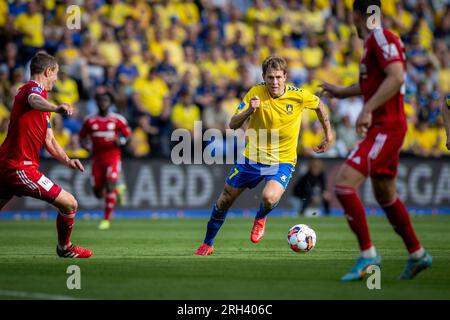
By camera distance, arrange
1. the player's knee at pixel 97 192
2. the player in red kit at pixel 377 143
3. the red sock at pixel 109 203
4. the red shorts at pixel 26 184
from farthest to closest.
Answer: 1. the player's knee at pixel 97 192
2. the red sock at pixel 109 203
3. the red shorts at pixel 26 184
4. the player in red kit at pixel 377 143

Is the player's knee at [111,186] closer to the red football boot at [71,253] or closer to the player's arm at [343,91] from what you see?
the red football boot at [71,253]

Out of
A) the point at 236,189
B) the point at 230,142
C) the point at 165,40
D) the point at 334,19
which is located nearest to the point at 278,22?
the point at 334,19

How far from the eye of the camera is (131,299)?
7.49 meters

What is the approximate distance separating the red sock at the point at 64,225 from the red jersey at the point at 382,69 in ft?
13.1

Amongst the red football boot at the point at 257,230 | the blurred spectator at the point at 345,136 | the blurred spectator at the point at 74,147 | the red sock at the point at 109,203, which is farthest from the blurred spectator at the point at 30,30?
the red football boot at the point at 257,230

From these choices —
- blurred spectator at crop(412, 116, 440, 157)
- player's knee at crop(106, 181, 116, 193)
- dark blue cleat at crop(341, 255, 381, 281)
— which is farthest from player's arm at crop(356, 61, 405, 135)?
blurred spectator at crop(412, 116, 440, 157)

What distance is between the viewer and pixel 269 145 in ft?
40.4

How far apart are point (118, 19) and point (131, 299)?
688 inches

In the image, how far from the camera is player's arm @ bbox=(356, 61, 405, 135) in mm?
8484

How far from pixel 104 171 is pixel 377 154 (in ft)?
37.9

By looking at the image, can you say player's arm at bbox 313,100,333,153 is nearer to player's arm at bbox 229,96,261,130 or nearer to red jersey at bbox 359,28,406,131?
player's arm at bbox 229,96,261,130

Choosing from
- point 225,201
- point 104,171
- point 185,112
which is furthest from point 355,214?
point 185,112

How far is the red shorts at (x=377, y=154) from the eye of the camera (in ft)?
28.5
